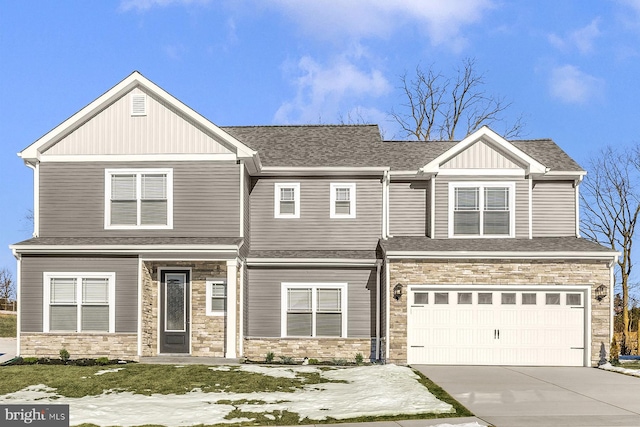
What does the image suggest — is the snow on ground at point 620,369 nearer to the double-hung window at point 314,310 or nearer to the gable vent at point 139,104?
the double-hung window at point 314,310

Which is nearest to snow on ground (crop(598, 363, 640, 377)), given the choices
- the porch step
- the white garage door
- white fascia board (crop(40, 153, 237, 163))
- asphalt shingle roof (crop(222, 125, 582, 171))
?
the white garage door

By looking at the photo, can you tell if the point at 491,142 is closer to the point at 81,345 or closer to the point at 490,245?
the point at 490,245

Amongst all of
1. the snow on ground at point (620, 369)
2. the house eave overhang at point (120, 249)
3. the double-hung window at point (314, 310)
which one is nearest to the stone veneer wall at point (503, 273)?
the snow on ground at point (620, 369)

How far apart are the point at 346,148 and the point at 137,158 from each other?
7235 millimetres

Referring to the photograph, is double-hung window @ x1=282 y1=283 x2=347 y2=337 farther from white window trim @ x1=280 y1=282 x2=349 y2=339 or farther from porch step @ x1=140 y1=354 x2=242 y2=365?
porch step @ x1=140 y1=354 x2=242 y2=365

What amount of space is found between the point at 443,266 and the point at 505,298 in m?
2.08

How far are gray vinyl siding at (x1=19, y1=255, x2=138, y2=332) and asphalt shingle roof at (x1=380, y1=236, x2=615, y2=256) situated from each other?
7578 mm

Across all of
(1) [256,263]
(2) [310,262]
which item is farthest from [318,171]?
(1) [256,263]

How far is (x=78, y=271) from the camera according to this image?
21.5 m

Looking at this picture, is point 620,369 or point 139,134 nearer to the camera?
point 620,369

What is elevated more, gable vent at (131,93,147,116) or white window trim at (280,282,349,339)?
gable vent at (131,93,147,116)

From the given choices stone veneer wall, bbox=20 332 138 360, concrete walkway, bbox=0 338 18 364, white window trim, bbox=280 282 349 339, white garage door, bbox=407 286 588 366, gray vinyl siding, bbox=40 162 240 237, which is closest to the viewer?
stone veneer wall, bbox=20 332 138 360

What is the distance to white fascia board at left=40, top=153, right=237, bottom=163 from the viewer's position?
71.7 ft

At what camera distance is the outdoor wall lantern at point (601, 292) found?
2148cm
